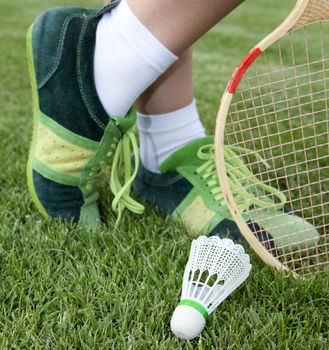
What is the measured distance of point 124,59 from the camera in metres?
1.18

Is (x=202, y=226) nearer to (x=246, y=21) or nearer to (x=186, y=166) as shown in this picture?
(x=186, y=166)

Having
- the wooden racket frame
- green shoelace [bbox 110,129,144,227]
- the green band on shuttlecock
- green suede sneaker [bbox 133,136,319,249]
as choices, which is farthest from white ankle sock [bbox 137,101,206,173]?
the green band on shuttlecock

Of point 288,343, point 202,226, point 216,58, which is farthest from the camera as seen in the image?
point 216,58

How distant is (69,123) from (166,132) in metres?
0.29

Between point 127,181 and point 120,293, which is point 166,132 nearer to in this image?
point 127,181

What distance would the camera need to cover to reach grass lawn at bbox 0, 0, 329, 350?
93 centimetres

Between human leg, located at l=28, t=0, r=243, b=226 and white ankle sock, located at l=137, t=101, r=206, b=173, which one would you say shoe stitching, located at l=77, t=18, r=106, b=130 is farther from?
white ankle sock, located at l=137, t=101, r=206, b=173

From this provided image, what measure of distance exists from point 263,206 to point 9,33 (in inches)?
159

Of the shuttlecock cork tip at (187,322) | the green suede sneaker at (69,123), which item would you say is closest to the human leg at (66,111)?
the green suede sneaker at (69,123)

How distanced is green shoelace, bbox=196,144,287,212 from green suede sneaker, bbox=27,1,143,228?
191mm

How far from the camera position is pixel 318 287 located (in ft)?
3.52

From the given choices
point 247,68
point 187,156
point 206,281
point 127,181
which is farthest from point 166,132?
point 206,281

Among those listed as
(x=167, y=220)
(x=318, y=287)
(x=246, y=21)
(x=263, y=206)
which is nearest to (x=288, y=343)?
(x=318, y=287)

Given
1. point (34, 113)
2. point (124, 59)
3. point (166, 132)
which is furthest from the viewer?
point (166, 132)
